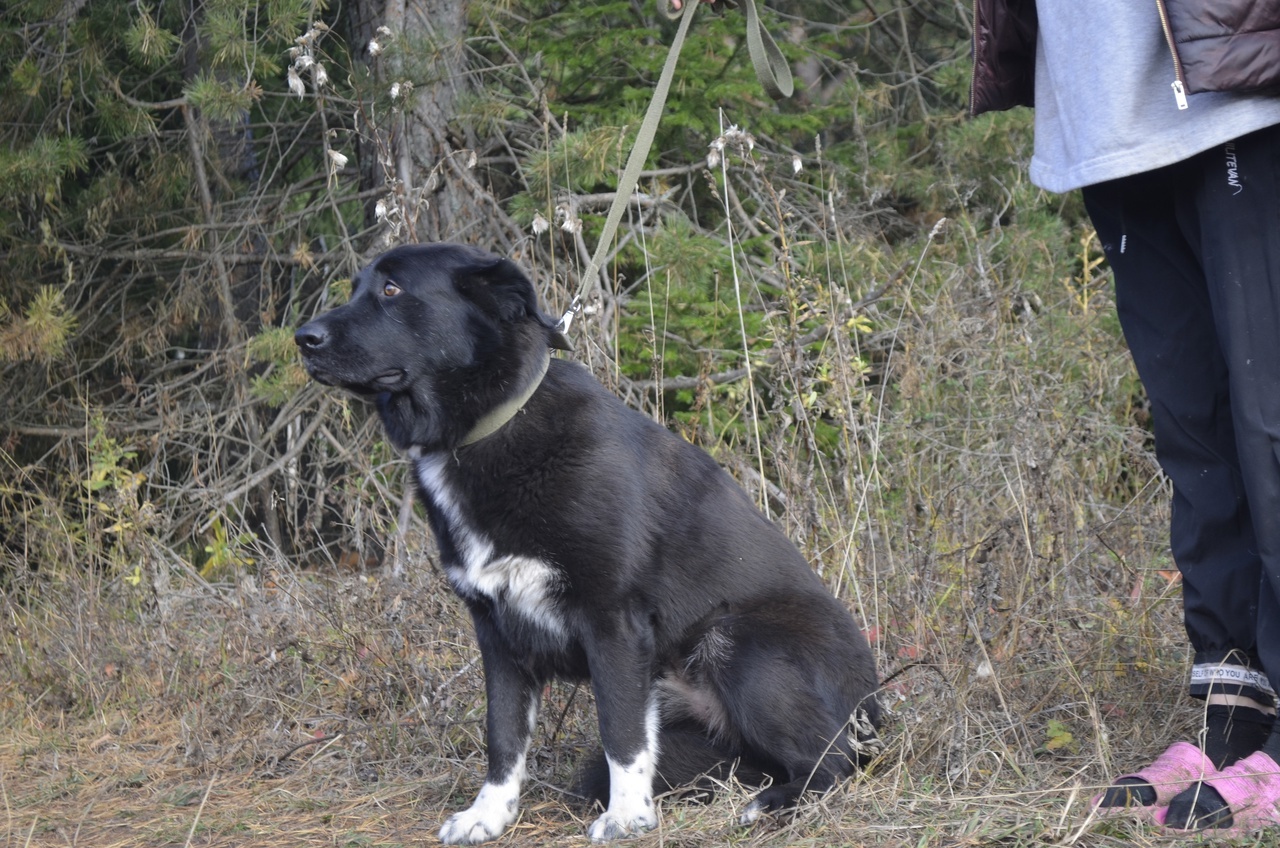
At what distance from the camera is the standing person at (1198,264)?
6.94 ft

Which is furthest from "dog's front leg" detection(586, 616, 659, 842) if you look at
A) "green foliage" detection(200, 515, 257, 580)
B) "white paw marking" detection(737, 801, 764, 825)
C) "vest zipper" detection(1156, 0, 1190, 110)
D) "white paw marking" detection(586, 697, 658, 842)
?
"green foliage" detection(200, 515, 257, 580)

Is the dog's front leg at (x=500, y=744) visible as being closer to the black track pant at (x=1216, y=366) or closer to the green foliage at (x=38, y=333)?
the black track pant at (x=1216, y=366)

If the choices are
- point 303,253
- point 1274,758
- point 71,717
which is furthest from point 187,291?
point 1274,758

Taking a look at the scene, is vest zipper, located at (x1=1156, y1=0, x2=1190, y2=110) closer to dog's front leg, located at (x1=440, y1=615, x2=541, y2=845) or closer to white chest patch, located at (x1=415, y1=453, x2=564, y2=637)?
white chest patch, located at (x1=415, y1=453, x2=564, y2=637)

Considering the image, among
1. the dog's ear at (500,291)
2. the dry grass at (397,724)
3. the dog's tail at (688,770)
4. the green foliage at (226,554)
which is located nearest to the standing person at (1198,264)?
the dry grass at (397,724)

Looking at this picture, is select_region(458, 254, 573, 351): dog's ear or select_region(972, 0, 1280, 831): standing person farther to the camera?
select_region(458, 254, 573, 351): dog's ear

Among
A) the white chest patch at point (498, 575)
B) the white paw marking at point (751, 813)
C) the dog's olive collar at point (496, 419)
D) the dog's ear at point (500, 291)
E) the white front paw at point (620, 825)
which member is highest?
the dog's ear at point (500, 291)

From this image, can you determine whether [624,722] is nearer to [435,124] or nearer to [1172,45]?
[1172,45]

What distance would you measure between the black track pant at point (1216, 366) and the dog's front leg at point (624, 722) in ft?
4.07

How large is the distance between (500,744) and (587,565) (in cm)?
54

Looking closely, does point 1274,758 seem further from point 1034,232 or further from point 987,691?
point 1034,232

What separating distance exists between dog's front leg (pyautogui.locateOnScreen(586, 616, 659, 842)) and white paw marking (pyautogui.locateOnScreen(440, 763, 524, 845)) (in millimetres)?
231

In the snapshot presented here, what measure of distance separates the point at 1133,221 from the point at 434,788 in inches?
91.0

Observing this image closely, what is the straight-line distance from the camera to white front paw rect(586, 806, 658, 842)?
2.62 metres
